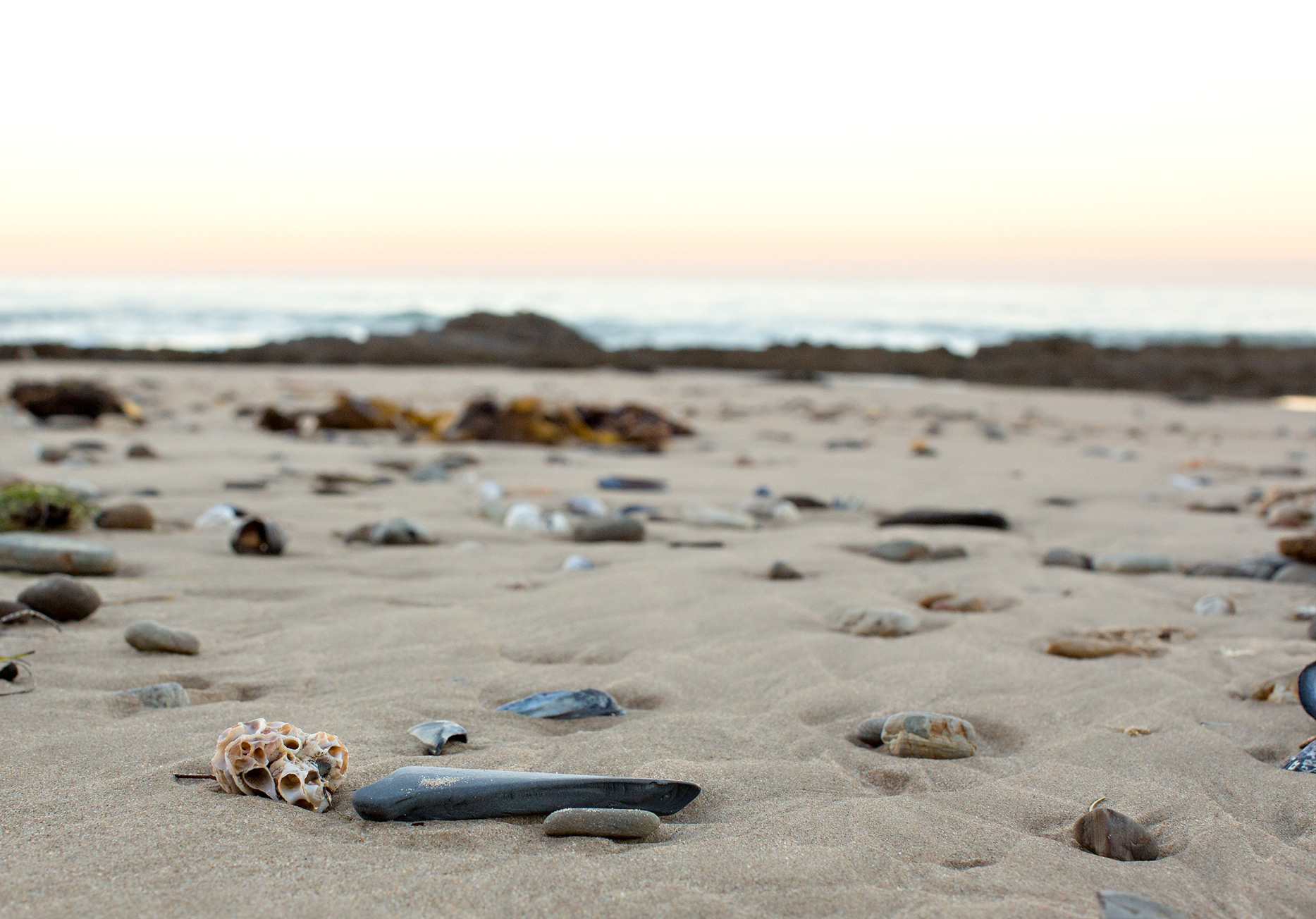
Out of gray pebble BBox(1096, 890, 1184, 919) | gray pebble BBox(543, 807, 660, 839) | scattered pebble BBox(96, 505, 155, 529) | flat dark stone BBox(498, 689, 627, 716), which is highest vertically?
scattered pebble BBox(96, 505, 155, 529)

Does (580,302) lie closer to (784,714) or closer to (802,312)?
(802,312)

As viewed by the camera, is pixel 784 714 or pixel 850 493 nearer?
pixel 784 714

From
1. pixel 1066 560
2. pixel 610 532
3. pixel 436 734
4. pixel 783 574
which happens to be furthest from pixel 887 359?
pixel 436 734

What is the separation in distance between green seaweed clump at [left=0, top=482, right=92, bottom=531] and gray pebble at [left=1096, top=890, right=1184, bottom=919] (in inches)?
116

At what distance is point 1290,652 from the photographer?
6.76ft

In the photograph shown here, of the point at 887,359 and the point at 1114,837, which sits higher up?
the point at 887,359

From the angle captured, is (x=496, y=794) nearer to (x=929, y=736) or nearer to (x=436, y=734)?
(x=436, y=734)

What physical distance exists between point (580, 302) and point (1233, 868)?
124 ft

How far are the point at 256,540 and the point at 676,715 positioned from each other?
5.38 feet

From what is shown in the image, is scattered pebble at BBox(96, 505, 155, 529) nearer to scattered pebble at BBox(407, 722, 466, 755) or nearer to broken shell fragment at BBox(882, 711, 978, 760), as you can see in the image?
scattered pebble at BBox(407, 722, 466, 755)

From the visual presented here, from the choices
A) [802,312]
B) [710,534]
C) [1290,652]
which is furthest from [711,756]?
[802,312]

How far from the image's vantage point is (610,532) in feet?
10.5

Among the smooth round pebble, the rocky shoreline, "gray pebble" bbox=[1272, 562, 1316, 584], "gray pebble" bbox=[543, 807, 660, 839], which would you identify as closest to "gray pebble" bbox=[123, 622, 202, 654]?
the smooth round pebble

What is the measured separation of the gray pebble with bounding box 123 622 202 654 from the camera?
6.24 feet
